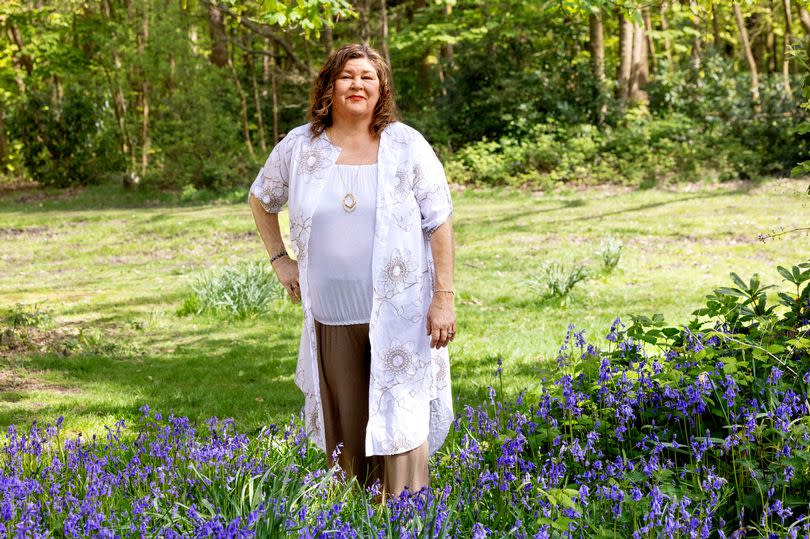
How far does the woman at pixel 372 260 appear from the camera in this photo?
11.6 ft

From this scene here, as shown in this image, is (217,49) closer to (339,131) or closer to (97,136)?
(97,136)

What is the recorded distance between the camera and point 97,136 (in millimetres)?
24969

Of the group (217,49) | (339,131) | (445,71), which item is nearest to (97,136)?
(217,49)

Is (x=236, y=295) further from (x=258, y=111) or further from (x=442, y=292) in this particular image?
(x=258, y=111)

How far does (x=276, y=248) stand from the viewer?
4.02 m

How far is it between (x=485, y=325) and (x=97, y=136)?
19834mm

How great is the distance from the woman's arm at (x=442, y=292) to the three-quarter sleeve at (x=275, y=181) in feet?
2.33

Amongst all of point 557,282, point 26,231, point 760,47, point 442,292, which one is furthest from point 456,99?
point 442,292

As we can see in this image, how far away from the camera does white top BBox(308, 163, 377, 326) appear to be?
11.6 feet

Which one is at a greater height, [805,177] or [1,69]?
[1,69]

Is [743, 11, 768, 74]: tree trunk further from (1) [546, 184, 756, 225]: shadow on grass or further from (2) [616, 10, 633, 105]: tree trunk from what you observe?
(1) [546, 184, 756, 225]: shadow on grass

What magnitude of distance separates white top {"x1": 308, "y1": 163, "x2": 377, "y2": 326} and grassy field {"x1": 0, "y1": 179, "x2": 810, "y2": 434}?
154cm

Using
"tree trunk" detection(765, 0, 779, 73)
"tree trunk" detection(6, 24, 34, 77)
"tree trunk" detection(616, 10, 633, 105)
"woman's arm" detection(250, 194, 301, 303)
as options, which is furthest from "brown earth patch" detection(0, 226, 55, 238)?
"tree trunk" detection(765, 0, 779, 73)

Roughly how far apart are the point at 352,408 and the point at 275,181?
105 cm
